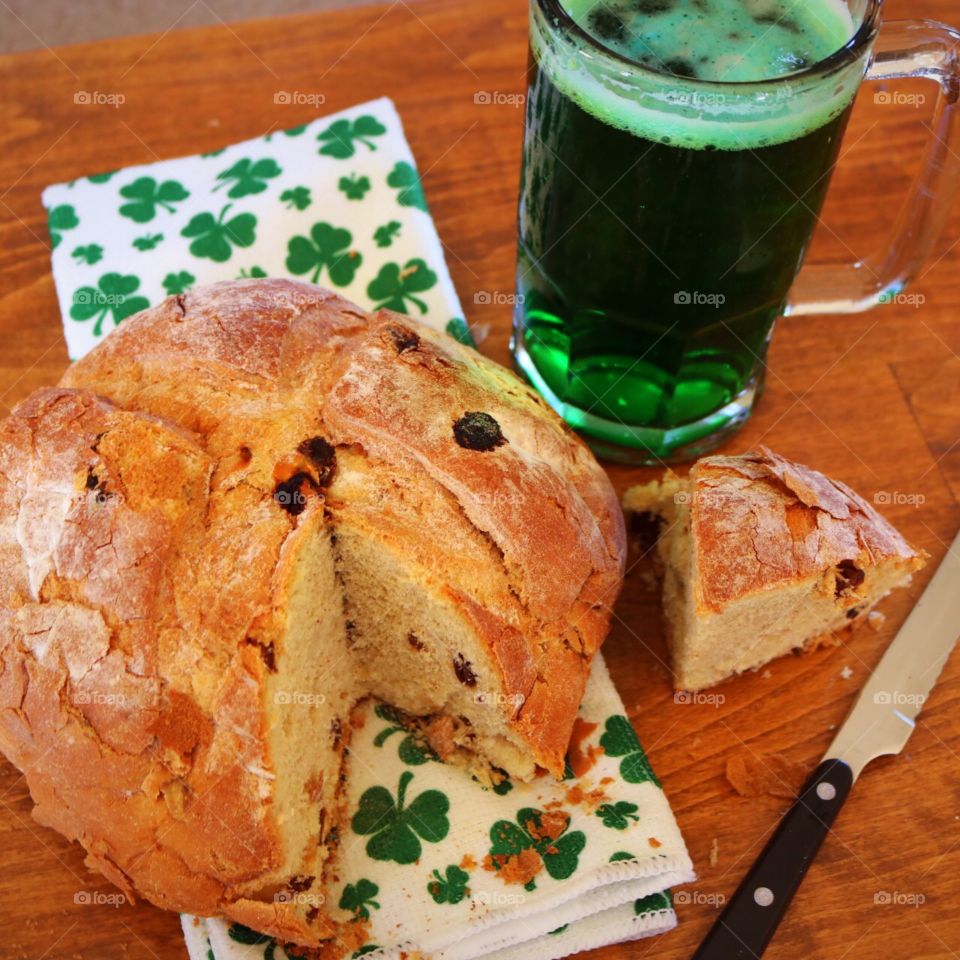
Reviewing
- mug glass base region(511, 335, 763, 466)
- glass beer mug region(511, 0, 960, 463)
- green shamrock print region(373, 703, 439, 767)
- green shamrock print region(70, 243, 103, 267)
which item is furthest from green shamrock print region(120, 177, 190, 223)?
green shamrock print region(373, 703, 439, 767)

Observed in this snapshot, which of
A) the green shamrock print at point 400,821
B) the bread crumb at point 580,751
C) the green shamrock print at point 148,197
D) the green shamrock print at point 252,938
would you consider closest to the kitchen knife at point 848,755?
the bread crumb at point 580,751

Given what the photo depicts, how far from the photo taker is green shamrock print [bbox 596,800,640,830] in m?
1.99

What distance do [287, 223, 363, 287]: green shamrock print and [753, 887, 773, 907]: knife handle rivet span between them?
5.21ft

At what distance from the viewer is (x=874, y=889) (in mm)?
2029

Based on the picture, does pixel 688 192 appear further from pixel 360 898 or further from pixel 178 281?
pixel 360 898

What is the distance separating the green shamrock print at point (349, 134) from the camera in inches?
111

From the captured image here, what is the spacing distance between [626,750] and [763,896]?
13.4 inches

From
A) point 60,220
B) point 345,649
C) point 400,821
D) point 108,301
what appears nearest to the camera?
point 400,821

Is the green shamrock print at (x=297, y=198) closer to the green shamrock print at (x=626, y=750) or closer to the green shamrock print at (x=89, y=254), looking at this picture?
the green shamrock print at (x=89, y=254)

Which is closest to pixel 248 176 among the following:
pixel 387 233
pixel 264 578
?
pixel 387 233

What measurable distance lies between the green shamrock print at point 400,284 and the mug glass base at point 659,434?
1.33 feet

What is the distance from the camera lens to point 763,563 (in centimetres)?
206

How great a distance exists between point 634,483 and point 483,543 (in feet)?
2.28

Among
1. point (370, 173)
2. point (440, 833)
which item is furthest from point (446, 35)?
point (440, 833)
